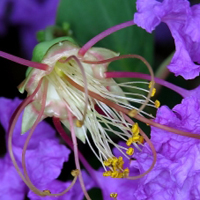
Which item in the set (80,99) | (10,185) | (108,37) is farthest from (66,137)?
(108,37)

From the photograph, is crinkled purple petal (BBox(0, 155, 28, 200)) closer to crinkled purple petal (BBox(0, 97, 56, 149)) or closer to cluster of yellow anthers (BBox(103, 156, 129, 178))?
crinkled purple petal (BBox(0, 97, 56, 149))

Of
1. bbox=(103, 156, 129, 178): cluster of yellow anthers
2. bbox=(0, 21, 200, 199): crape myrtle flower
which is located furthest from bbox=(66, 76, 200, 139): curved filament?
bbox=(103, 156, 129, 178): cluster of yellow anthers

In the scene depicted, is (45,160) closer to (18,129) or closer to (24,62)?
(18,129)

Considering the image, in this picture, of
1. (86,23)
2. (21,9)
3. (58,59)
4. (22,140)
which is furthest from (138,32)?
(21,9)

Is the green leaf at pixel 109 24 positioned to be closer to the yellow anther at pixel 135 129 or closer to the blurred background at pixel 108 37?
the blurred background at pixel 108 37

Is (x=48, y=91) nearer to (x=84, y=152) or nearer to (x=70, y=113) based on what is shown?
(x=70, y=113)

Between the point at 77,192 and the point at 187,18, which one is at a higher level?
the point at 187,18
